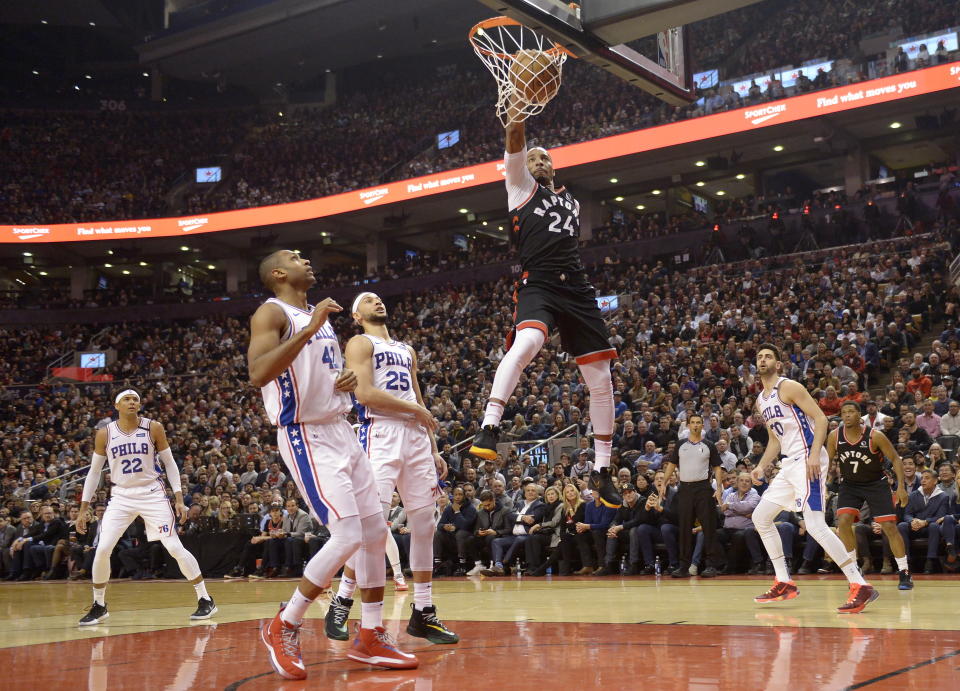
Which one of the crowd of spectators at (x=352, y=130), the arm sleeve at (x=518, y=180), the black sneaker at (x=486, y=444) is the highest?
the crowd of spectators at (x=352, y=130)

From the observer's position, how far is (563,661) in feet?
14.8

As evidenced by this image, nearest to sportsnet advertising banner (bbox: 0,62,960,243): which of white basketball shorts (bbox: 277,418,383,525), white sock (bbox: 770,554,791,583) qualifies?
white sock (bbox: 770,554,791,583)

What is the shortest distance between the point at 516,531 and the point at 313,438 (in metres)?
8.86

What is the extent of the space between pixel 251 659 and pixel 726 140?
24334mm

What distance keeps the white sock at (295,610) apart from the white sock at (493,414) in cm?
137

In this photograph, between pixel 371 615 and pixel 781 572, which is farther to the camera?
pixel 781 572

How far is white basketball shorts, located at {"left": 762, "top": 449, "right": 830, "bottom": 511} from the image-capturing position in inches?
293

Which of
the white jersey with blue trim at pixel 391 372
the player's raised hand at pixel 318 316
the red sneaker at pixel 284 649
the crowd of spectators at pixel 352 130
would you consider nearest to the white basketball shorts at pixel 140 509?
the white jersey with blue trim at pixel 391 372

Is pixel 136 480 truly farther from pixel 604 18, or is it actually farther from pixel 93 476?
pixel 604 18

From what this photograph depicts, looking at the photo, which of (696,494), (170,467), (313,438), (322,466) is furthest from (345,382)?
(696,494)

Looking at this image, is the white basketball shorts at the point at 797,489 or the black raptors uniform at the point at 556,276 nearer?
the black raptors uniform at the point at 556,276

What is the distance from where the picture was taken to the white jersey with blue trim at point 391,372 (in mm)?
5910

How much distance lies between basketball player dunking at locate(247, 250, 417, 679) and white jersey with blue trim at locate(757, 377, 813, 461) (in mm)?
4149

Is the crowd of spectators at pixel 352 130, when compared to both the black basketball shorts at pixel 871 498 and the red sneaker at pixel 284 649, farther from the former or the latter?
the red sneaker at pixel 284 649
